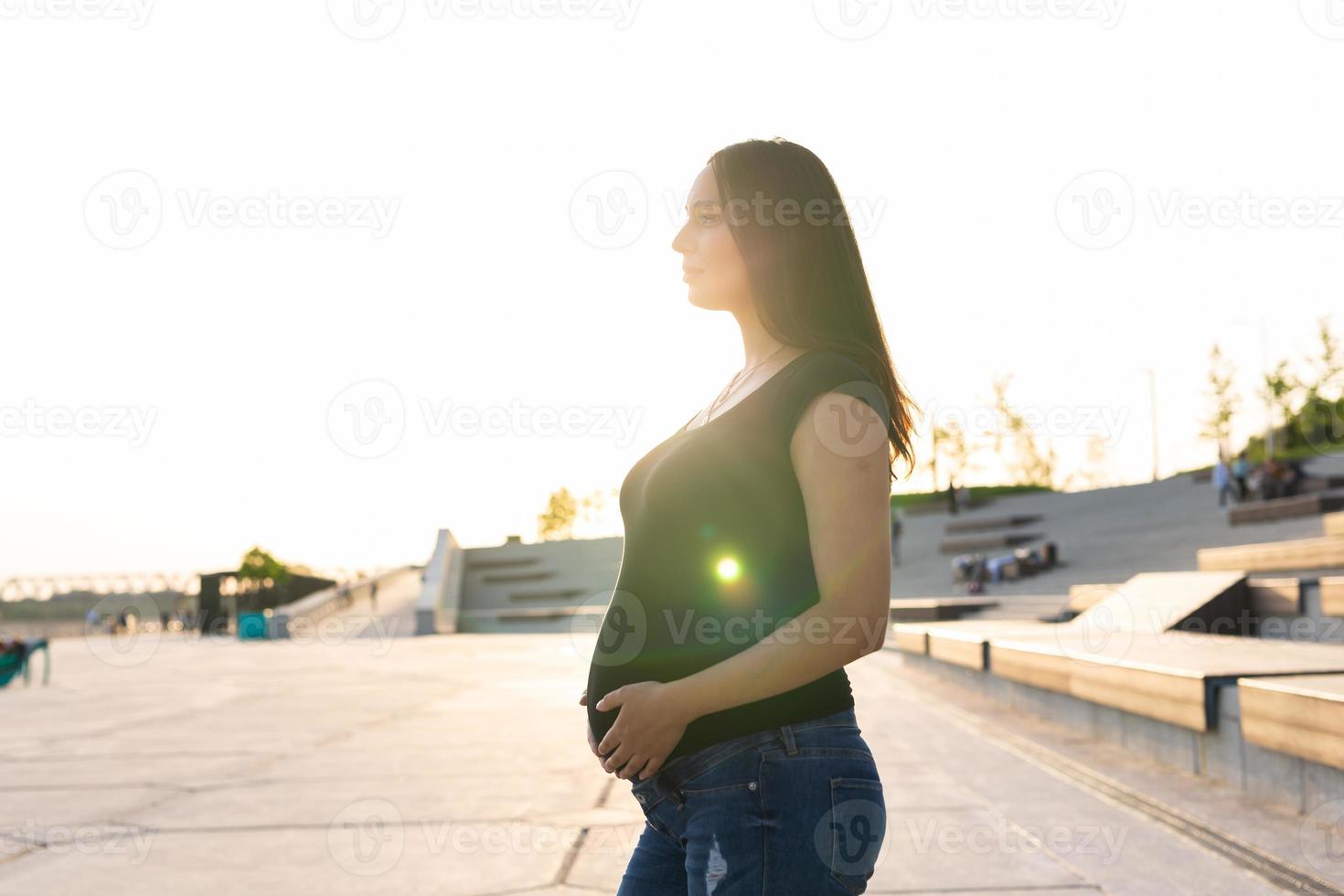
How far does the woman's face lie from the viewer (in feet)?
5.47

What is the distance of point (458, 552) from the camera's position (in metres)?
47.4

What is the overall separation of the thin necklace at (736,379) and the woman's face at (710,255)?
88 millimetres

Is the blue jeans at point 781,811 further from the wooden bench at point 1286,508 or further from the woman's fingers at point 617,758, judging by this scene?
the wooden bench at point 1286,508

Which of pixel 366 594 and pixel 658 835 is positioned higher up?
pixel 658 835

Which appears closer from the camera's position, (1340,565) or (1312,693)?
(1312,693)

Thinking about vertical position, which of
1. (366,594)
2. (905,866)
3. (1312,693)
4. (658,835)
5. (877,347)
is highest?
(877,347)

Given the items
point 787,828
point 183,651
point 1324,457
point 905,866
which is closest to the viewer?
point 787,828

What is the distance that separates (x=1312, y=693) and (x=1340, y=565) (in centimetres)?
610

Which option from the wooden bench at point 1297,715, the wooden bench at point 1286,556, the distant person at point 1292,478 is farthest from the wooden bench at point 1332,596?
the distant person at point 1292,478

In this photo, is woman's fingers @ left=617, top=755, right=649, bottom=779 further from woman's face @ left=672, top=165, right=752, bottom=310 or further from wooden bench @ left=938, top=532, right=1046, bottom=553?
wooden bench @ left=938, top=532, right=1046, bottom=553

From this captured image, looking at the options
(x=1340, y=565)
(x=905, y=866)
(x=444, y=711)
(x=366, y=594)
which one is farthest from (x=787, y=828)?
(x=366, y=594)

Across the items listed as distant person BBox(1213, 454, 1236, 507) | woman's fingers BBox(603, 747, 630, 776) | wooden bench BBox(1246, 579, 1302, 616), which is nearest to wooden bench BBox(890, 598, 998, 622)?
wooden bench BBox(1246, 579, 1302, 616)

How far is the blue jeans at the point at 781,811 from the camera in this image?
1.41 m

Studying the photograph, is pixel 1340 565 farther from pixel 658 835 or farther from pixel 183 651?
pixel 183 651
